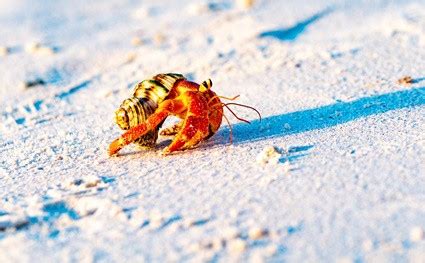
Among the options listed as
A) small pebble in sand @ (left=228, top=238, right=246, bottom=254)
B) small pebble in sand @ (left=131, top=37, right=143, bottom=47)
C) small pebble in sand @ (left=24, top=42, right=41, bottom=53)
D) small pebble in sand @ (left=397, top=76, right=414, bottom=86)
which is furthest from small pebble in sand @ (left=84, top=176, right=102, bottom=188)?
small pebble in sand @ (left=24, top=42, right=41, bottom=53)

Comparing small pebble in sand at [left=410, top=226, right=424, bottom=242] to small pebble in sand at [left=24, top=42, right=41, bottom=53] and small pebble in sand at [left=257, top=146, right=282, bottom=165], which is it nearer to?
small pebble in sand at [left=257, top=146, right=282, bottom=165]

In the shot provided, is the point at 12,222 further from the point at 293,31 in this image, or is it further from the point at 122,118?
the point at 293,31

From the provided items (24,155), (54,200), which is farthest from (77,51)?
(54,200)

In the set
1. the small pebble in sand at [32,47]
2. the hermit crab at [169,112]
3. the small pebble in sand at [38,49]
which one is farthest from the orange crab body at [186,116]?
the small pebble in sand at [32,47]

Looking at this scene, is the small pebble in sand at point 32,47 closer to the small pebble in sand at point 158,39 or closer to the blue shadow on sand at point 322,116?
the small pebble in sand at point 158,39

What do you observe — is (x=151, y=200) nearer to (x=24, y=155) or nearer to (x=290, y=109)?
(x=24, y=155)
